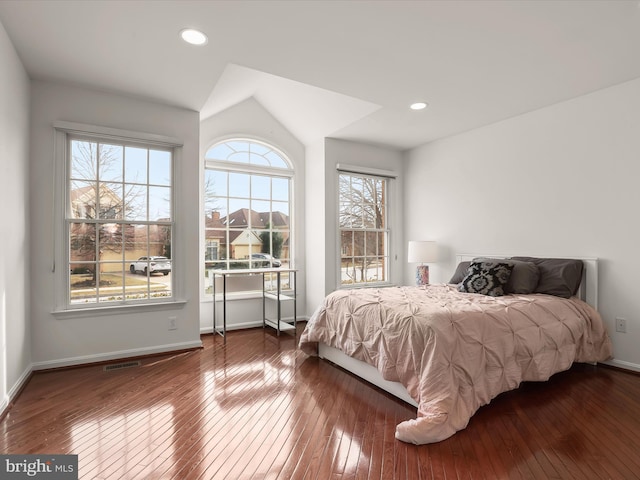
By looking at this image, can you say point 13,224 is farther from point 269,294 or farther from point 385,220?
point 385,220

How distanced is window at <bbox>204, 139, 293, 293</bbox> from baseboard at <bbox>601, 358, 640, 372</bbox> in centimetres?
378

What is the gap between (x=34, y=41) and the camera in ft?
8.39

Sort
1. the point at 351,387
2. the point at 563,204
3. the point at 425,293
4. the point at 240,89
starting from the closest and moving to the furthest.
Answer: the point at 351,387 < the point at 425,293 < the point at 563,204 < the point at 240,89

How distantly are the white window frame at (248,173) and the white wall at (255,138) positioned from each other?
31 millimetres

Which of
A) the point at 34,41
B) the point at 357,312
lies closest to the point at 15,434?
the point at 357,312

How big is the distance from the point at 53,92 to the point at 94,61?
0.67 meters

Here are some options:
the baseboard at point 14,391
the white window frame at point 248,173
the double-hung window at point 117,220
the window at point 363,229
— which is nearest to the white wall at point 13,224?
the baseboard at point 14,391

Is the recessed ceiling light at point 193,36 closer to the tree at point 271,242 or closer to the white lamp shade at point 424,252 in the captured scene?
the tree at point 271,242

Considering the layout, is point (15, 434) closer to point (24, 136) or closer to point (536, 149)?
point (24, 136)

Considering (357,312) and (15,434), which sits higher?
(357,312)

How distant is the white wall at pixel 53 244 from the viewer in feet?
10.1

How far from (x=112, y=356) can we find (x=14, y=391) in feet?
2.75

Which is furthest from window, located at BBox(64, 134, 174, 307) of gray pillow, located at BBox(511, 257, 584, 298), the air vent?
gray pillow, located at BBox(511, 257, 584, 298)

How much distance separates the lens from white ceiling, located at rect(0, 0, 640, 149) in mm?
2244
